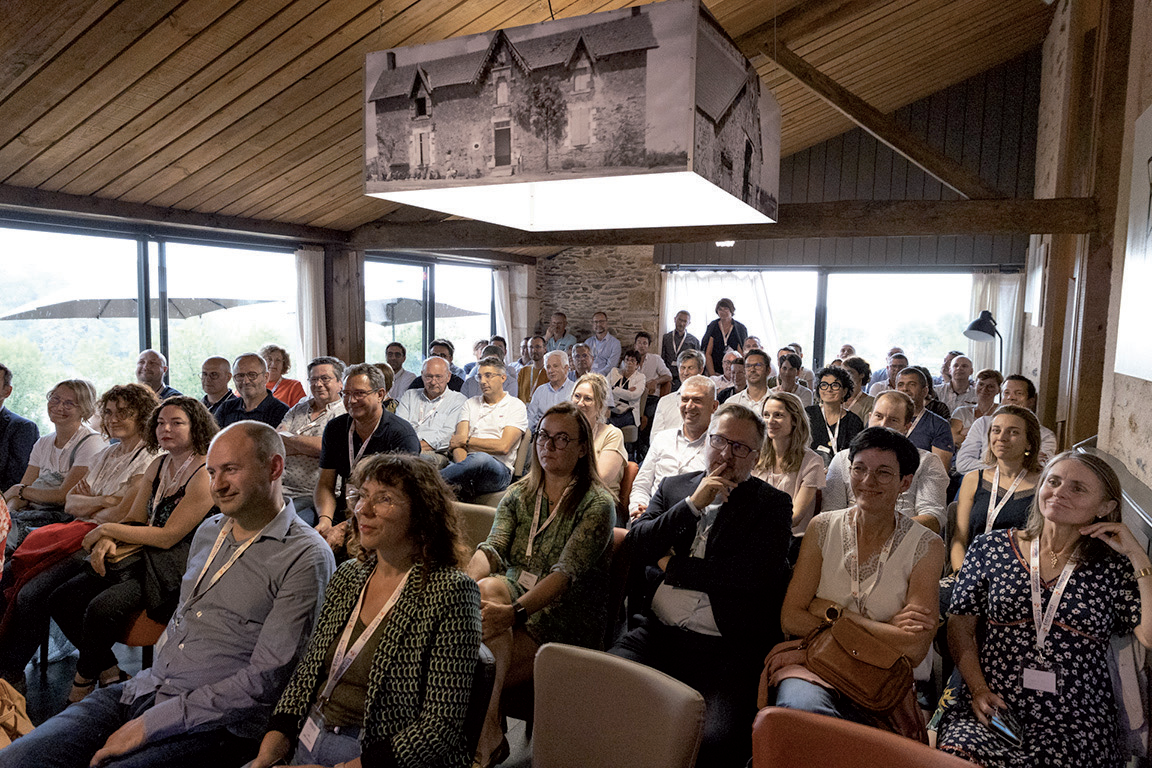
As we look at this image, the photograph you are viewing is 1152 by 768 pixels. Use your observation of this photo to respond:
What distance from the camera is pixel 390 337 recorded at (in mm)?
9906

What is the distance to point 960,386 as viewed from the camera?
6.46 metres

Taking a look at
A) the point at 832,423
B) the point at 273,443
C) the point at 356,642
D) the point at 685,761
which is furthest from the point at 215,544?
the point at 832,423

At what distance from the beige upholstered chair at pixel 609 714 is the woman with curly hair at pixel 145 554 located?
5.75 feet

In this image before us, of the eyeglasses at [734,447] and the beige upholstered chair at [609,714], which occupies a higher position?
the eyeglasses at [734,447]

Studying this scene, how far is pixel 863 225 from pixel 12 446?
20.0 ft

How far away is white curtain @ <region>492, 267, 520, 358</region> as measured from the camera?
11.7m

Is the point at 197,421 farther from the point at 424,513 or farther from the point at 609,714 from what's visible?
the point at 609,714

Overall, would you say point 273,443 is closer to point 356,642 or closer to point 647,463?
point 356,642

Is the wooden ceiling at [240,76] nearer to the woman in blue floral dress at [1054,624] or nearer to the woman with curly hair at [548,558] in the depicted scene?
the woman with curly hair at [548,558]

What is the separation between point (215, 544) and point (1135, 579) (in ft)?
8.55

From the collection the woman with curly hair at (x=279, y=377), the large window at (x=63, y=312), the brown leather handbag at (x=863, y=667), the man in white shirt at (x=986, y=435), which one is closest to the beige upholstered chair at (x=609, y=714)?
the brown leather handbag at (x=863, y=667)

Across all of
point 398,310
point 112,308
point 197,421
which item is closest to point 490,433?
point 197,421

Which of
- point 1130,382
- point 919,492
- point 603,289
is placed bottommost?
point 919,492

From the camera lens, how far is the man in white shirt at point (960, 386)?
6.38 m
